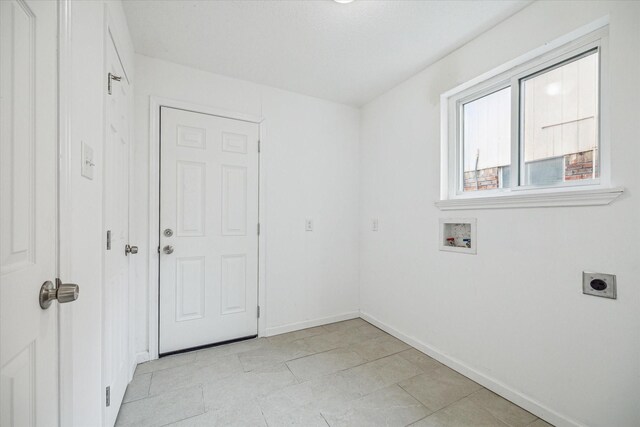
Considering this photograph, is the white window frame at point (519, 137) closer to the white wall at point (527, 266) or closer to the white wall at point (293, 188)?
the white wall at point (527, 266)

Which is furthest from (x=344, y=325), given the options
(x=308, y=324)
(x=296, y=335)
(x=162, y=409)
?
(x=162, y=409)

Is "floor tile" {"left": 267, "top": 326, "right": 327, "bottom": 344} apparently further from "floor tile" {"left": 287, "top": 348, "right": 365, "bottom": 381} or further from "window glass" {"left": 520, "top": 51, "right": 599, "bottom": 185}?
"window glass" {"left": 520, "top": 51, "right": 599, "bottom": 185}

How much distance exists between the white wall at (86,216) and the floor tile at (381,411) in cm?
121

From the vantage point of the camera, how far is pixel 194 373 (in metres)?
1.99

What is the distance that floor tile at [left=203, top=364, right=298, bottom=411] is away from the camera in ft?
5.61

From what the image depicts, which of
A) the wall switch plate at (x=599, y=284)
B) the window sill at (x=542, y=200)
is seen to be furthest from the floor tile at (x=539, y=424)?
the window sill at (x=542, y=200)

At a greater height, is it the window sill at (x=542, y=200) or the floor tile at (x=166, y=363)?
the window sill at (x=542, y=200)

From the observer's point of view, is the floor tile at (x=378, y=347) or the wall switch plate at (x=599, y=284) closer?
the wall switch plate at (x=599, y=284)

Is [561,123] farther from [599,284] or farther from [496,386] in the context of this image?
[496,386]

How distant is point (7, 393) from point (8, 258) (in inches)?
11.3

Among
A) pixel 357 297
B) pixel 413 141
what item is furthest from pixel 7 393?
pixel 357 297

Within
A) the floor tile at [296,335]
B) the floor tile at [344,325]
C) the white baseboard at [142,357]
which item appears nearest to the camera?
the white baseboard at [142,357]

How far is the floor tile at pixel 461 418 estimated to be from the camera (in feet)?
5.04

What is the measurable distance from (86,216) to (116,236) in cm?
56
